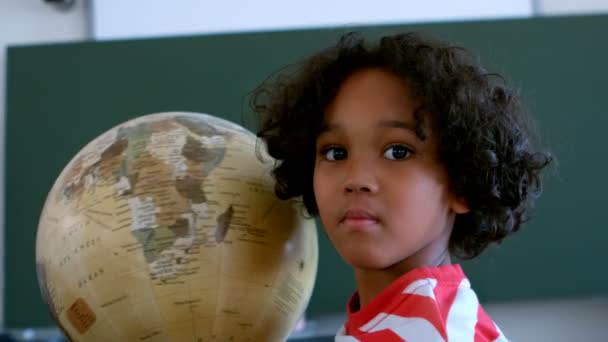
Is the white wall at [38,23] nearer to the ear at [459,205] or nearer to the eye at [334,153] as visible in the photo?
the eye at [334,153]

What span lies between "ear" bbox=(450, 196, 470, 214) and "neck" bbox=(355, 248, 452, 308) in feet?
0.21

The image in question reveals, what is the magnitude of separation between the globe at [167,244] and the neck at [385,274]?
0.35ft

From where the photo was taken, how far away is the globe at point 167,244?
89 centimetres

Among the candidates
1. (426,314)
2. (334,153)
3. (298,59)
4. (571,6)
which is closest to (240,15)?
(298,59)

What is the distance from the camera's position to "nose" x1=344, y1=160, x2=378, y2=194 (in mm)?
842

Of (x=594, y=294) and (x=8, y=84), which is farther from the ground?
(x=8, y=84)

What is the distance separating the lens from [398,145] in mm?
880

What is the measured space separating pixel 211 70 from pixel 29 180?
914mm

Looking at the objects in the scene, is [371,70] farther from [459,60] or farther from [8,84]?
[8,84]

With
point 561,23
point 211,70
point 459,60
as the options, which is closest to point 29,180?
point 211,70

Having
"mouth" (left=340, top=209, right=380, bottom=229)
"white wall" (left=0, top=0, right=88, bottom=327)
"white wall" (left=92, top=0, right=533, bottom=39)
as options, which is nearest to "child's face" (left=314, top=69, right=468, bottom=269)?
"mouth" (left=340, top=209, right=380, bottom=229)

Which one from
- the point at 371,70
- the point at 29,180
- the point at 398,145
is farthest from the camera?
the point at 29,180

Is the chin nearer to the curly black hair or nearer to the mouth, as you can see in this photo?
the mouth

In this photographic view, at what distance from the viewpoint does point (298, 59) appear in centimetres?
276
